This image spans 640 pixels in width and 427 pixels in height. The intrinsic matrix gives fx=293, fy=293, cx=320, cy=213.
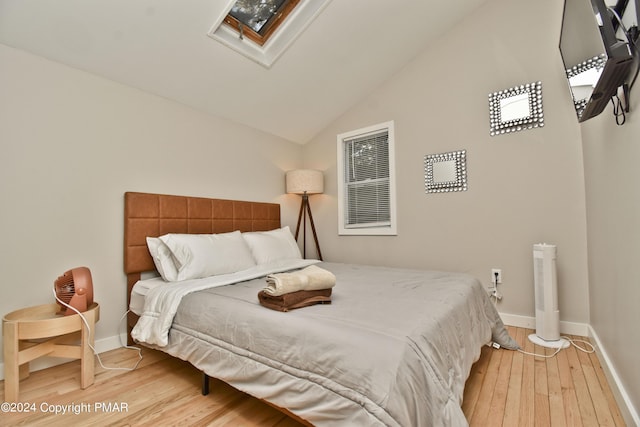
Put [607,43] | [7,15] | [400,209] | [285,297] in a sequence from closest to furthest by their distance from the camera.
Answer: [607,43]
[285,297]
[7,15]
[400,209]

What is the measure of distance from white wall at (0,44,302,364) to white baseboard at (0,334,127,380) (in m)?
0.07

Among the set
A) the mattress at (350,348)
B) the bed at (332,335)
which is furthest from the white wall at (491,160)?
the mattress at (350,348)

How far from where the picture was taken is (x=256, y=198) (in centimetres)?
360

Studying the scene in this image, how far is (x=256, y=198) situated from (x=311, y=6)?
205 cm

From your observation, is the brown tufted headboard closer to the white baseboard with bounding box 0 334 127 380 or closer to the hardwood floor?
the white baseboard with bounding box 0 334 127 380

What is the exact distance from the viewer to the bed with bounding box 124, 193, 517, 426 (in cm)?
103

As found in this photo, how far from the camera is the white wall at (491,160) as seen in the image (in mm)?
2475

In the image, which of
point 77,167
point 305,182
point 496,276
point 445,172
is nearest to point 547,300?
point 496,276

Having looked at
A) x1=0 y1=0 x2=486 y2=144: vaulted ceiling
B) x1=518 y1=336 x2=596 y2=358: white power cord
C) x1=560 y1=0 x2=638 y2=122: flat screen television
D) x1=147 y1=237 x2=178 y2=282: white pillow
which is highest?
x1=0 y1=0 x2=486 y2=144: vaulted ceiling

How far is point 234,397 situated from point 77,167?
201 centimetres

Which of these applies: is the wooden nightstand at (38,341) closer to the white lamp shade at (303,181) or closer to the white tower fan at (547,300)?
the white lamp shade at (303,181)

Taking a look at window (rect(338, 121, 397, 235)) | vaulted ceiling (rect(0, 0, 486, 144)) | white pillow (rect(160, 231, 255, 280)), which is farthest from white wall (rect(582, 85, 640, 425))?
white pillow (rect(160, 231, 255, 280))

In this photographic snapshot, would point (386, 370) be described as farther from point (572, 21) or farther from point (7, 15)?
point (7, 15)

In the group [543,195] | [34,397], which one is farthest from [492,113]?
[34,397]
